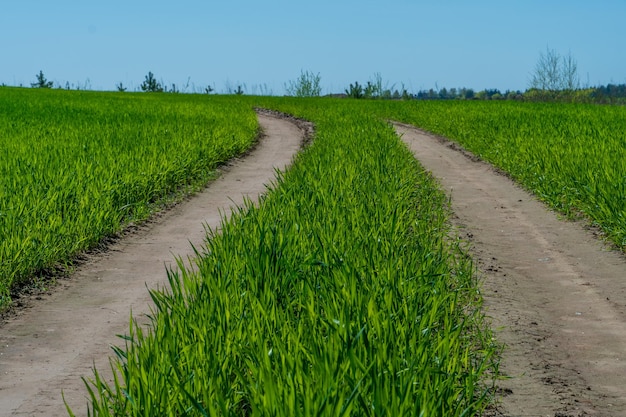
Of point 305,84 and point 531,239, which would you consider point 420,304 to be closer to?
point 531,239

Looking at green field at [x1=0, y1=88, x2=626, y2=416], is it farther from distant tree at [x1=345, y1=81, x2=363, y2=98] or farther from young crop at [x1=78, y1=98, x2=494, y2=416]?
distant tree at [x1=345, y1=81, x2=363, y2=98]

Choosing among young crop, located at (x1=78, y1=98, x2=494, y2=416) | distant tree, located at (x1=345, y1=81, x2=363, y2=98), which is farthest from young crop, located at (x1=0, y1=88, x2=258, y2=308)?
distant tree, located at (x1=345, y1=81, x2=363, y2=98)

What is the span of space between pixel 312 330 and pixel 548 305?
10.7 feet

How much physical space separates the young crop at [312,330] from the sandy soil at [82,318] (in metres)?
0.25

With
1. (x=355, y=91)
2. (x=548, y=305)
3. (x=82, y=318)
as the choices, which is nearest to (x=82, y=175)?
(x=82, y=318)

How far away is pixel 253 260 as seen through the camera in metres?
6.16

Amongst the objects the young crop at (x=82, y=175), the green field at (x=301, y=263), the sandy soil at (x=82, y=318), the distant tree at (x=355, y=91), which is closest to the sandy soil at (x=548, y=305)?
the green field at (x=301, y=263)

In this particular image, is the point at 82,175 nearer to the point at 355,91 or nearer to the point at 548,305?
the point at 548,305

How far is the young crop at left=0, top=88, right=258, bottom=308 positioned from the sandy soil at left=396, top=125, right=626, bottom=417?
13.0 ft

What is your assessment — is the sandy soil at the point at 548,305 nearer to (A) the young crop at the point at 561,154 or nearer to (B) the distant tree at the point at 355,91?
(A) the young crop at the point at 561,154

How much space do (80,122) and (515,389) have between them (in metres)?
18.0

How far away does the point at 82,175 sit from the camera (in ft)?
38.5

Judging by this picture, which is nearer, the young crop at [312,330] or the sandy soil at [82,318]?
the young crop at [312,330]

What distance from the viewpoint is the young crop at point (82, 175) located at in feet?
28.3
